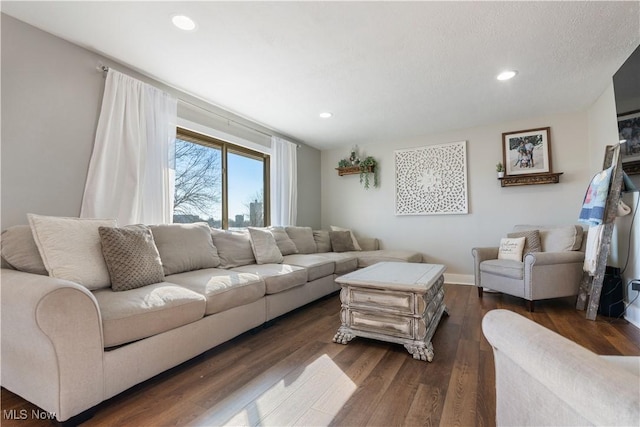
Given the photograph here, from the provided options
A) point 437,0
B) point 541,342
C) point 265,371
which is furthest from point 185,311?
point 437,0

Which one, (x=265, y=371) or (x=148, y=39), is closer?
(x=265, y=371)

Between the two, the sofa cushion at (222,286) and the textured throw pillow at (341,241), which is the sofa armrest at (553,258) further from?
the sofa cushion at (222,286)

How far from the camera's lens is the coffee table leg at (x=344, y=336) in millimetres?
2254

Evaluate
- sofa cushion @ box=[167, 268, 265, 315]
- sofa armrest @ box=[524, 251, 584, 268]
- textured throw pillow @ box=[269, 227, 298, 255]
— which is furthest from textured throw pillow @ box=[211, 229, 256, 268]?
sofa armrest @ box=[524, 251, 584, 268]

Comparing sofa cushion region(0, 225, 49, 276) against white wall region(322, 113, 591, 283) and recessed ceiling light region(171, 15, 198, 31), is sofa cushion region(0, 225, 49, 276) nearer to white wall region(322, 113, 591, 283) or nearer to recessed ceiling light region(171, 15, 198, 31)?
recessed ceiling light region(171, 15, 198, 31)

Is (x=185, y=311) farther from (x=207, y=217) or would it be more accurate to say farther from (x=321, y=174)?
(x=321, y=174)

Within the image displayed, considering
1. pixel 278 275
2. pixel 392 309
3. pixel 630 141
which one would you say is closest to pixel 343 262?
pixel 278 275

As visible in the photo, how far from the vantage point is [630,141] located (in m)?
2.30

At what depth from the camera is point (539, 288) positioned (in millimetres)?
2934

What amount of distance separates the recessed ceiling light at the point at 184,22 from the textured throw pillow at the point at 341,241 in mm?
3310

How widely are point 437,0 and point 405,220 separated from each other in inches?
134

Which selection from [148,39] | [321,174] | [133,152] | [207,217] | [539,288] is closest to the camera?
[148,39]

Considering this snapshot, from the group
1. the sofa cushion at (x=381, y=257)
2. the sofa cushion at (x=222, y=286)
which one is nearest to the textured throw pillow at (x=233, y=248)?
the sofa cushion at (x=222, y=286)

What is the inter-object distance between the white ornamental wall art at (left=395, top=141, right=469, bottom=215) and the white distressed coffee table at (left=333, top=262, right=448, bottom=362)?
7.58ft
